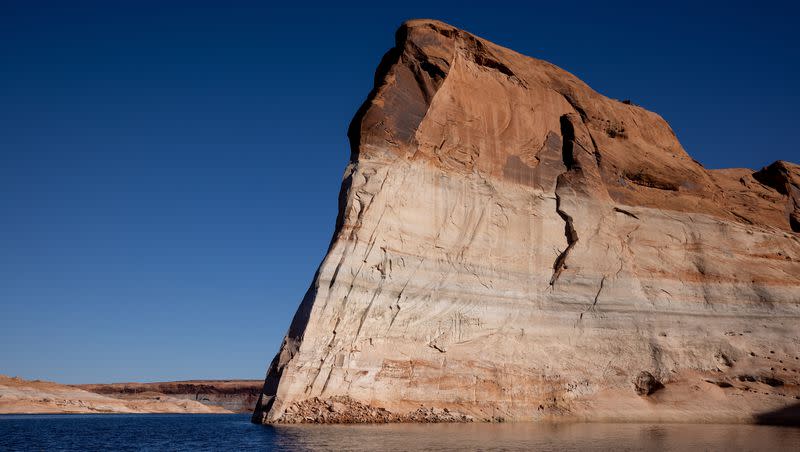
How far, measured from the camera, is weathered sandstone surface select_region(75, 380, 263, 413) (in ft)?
331

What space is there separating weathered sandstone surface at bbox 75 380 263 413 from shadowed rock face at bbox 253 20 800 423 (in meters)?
75.0

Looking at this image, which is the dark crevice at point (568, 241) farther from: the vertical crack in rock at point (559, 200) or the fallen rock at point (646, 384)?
the fallen rock at point (646, 384)

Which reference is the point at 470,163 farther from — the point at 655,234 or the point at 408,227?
the point at 655,234

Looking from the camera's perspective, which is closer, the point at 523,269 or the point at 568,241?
the point at 523,269

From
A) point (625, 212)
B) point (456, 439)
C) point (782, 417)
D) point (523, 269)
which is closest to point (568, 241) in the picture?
point (523, 269)

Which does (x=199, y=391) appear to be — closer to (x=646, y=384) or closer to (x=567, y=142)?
(x=567, y=142)

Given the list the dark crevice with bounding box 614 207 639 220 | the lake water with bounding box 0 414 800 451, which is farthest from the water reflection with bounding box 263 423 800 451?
the dark crevice with bounding box 614 207 639 220

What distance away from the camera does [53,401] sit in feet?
222

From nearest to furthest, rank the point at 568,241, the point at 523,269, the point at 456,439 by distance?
1. the point at 456,439
2. the point at 523,269
3. the point at 568,241

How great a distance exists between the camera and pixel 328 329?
2675cm

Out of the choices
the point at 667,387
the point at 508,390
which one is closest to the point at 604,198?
the point at 667,387

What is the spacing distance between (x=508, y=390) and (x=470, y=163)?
10.0 m

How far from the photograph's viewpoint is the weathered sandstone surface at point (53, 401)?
6475 cm

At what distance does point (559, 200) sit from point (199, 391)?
82.5 metres
